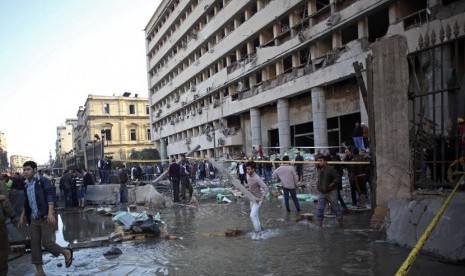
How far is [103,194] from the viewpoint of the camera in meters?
18.2

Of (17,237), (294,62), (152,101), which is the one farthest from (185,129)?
(17,237)

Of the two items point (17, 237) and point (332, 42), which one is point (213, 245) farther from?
point (332, 42)

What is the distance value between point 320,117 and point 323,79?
243 centimetres

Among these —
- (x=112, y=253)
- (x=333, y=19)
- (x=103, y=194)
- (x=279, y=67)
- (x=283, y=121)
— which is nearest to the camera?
(x=112, y=253)

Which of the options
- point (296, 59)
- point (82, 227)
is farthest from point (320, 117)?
point (82, 227)

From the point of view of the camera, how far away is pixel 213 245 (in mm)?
7699

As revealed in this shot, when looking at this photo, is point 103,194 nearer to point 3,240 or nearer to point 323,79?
point 3,240

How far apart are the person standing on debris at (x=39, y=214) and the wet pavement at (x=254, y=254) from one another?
1.50 ft

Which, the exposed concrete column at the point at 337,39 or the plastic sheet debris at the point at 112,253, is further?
the exposed concrete column at the point at 337,39

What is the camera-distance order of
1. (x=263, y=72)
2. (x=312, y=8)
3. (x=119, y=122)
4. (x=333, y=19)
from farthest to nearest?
1. (x=119, y=122)
2. (x=263, y=72)
3. (x=312, y=8)
4. (x=333, y=19)

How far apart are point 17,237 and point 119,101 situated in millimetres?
72480

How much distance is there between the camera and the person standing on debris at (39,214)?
6.28 metres

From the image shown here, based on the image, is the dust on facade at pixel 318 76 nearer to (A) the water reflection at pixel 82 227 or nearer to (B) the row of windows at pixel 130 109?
(A) the water reflection at pixel 82 227

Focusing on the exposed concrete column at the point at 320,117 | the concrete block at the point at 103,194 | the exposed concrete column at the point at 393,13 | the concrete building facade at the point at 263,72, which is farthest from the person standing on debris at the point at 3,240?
the exposed concrete column at the point at 320,117
